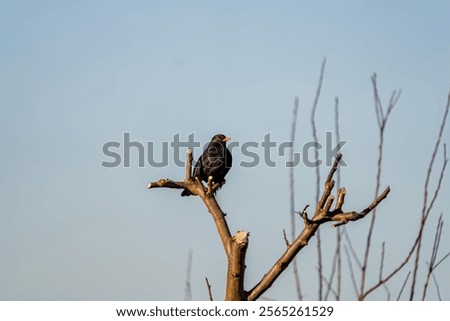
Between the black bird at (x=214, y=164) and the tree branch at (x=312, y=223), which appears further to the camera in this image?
the black bird at (x=214, y=164)

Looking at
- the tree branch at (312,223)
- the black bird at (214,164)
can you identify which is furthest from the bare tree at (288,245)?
the black bird at (214,164)

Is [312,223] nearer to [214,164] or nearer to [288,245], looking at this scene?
[288,245]

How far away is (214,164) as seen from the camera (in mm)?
9430

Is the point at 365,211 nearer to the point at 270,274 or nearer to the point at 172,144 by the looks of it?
the point at 270,274

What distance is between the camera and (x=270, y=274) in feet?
13.6

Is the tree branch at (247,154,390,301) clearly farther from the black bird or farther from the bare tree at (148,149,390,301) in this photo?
the black bird

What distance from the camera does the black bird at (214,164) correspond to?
9.41 meters

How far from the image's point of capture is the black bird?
9406 millimetres

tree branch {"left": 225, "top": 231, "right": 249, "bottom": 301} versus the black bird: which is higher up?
the black bird

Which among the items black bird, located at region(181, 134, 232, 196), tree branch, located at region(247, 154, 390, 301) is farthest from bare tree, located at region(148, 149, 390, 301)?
black bird, located at region(181, 134, 232, 196)

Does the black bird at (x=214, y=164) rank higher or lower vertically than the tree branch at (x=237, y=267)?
higher

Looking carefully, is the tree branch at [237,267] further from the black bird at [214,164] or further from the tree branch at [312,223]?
the black bird at [214,164]
